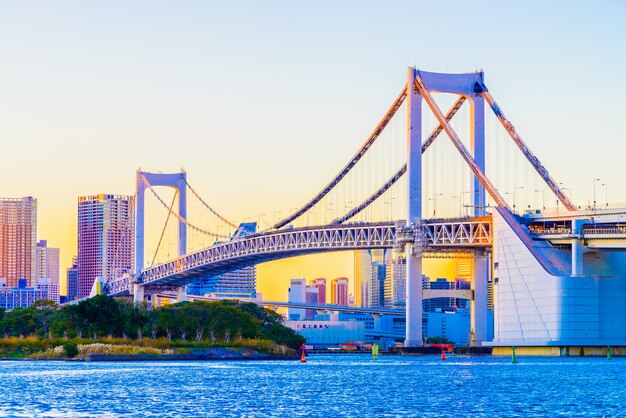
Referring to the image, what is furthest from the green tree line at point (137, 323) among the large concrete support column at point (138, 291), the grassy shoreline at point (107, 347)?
the large concrete support column at point (138, 291)

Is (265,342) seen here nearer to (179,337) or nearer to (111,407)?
(179,337)

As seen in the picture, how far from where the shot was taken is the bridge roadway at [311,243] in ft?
317

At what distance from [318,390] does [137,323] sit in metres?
48.1

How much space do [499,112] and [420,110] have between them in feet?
18.2

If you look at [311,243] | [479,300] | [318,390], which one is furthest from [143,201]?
[318,390]

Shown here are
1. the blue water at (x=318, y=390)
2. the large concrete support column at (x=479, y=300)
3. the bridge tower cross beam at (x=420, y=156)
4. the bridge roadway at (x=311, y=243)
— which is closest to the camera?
the blue water at (x=318, y=390)

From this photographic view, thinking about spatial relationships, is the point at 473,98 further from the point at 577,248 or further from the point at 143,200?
the point at 143,200

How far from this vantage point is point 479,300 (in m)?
99.2

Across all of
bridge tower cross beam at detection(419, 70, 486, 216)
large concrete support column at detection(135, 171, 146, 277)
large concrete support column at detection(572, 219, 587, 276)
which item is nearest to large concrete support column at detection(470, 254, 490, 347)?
bridge tower cross beam at detection(419, 70, 486, 216)

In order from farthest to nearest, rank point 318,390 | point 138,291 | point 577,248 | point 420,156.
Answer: point 138,291, point 420,156, point 577,248, point 318,390

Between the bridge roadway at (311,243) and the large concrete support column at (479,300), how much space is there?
1540 millimetres

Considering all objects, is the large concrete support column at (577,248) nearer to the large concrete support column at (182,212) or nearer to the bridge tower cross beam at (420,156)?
the bridge tower cross beam at (420,156)

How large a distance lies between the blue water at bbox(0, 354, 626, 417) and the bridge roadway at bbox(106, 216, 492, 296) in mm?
15960

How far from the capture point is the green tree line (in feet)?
334
